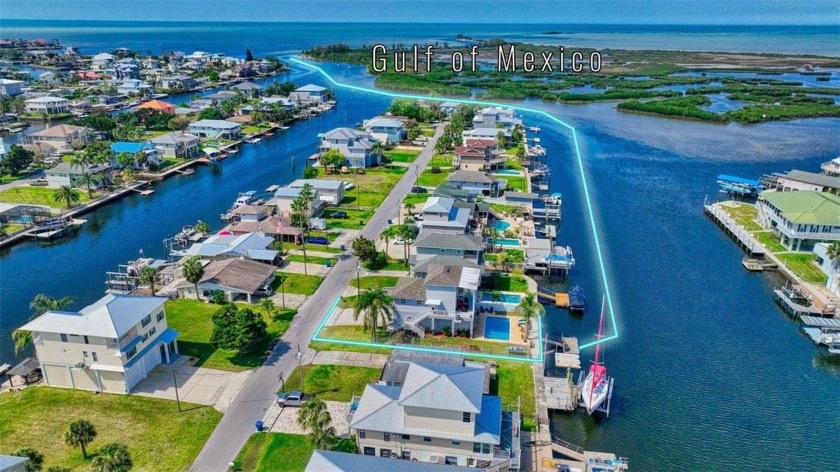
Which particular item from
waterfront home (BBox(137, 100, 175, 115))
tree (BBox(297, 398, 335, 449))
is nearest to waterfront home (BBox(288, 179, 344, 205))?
tree (BBox(297, 398, 335, 449))

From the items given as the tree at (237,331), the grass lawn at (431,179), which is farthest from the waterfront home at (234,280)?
the grass lawn at (431,179)

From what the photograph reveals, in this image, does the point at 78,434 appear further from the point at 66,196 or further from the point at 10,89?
the point at 10,89

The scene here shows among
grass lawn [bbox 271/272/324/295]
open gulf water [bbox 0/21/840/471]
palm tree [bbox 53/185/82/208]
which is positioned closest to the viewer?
open gulf water [bbox 0/21/840/471]

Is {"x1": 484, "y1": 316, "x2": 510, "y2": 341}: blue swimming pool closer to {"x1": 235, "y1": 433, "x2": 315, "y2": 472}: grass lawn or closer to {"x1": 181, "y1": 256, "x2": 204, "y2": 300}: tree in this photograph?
{"x1": 235, "y1": 433, "x2": 315, "y2": 472}: grass lawn

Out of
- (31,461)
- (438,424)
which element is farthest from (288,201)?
(31,461)

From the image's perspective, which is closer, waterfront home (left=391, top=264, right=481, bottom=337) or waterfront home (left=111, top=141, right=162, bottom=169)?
waterfront home (left=391, top=264, right=481, bottom=337)
